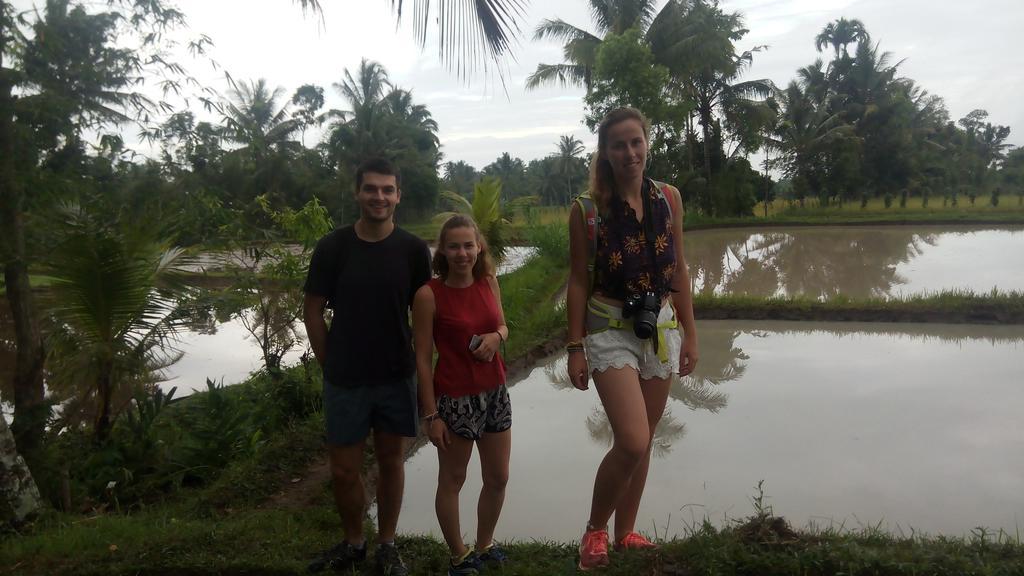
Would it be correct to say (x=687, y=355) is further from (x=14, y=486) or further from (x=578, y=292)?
(x=14, y=486)

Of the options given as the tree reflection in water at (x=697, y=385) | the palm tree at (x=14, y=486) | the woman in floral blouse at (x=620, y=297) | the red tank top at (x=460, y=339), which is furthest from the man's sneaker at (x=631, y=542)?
the palm tree at (x=14, y=486)

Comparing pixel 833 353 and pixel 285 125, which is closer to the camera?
pixel 833 353

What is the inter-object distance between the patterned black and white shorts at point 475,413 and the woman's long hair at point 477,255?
0.40m

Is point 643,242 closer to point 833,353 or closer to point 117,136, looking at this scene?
point 117,136

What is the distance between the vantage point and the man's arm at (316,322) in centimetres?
248

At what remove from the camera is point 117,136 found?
3982 millimetres

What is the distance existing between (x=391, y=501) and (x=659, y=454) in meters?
2.22

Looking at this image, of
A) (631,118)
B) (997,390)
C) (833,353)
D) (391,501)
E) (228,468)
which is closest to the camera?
(631,118)

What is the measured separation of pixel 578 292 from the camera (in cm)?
242

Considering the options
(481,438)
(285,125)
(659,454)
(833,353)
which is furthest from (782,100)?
(481,438)

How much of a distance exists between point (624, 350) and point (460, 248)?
0.63m

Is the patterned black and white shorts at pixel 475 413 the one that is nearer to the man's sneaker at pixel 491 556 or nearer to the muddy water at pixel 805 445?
the man's sneaker at pixel 491 556

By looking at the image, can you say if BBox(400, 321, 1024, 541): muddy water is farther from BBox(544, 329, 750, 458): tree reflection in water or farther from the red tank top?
the red tank top

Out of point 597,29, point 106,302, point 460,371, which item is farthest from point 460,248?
point 597,29
